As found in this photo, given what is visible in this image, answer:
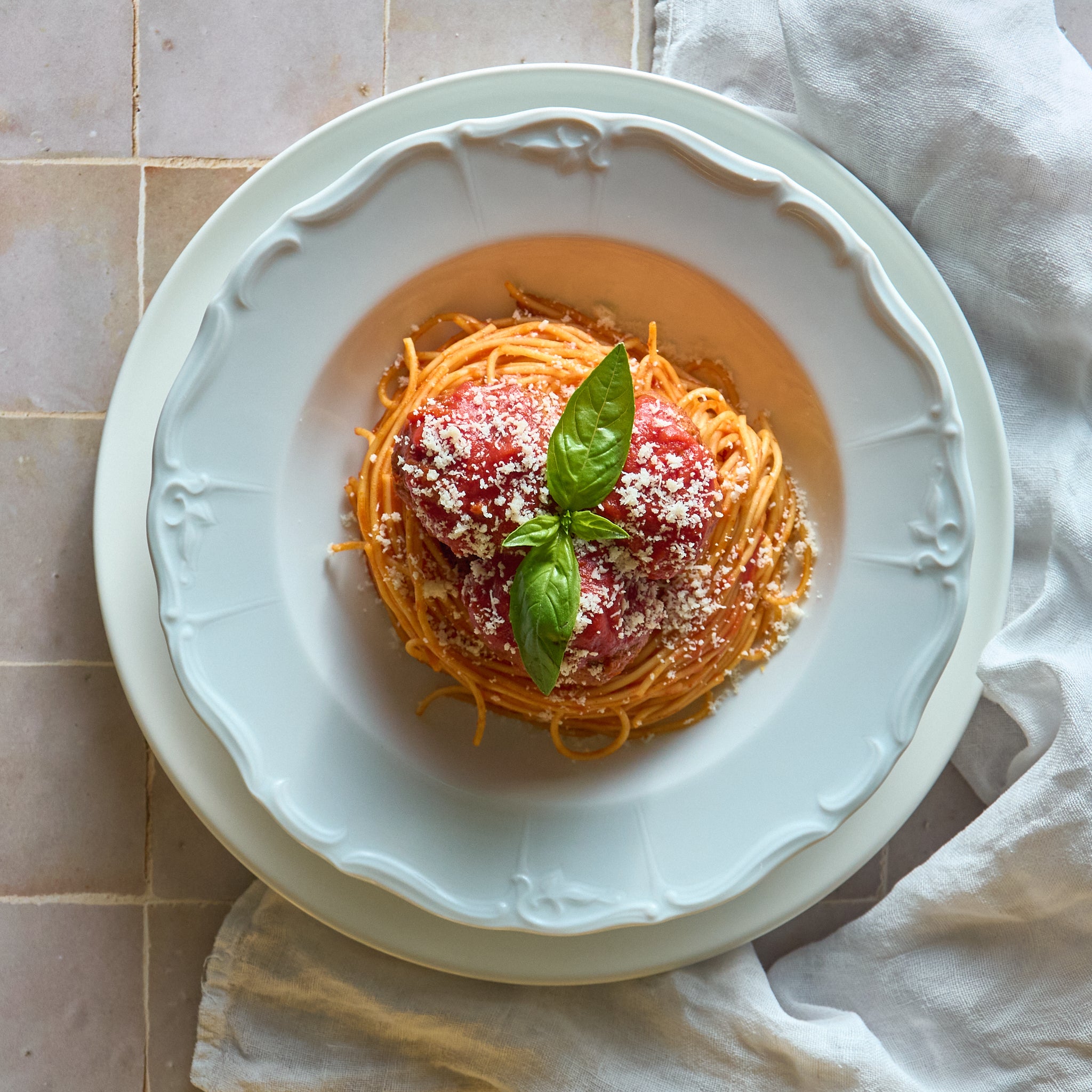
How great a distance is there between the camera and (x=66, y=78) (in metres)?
2.86

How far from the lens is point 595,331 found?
2.65 metres

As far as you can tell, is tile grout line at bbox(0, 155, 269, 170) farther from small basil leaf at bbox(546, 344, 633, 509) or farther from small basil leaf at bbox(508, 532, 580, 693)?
small basil leaf at bbox(508, 532, 580, 693)

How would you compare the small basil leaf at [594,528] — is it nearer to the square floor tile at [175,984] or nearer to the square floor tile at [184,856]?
the square floor tile at [184,856]

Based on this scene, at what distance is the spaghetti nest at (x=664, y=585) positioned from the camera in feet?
8.20

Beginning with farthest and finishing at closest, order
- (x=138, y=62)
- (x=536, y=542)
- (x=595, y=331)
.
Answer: (x=138, y=62), (x=595, y=331), (x=536, y=542)

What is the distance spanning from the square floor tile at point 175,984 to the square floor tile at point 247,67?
2262mm

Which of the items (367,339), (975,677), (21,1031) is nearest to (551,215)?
(367,339)

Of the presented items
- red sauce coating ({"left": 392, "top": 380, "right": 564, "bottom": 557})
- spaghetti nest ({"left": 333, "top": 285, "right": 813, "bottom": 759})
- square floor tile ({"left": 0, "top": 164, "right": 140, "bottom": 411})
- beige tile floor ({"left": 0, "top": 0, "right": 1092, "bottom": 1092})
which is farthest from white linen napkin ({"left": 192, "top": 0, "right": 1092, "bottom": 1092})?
square floor tile ({"left": 0, "top": 164, "right": 140, "bottom": 411})

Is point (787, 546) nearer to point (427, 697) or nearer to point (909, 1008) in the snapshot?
point (427, 697)

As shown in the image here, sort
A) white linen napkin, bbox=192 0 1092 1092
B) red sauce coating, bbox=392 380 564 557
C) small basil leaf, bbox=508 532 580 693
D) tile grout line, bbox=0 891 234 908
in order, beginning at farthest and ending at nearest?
1. tile grout line, bbox=0 891 234 908
2. white linen napkin, bbox=192 0 1092 1092
3. red sauce coating, bbox=392 380 564 557
4. small basil leaf, bbox=508 532 580 693

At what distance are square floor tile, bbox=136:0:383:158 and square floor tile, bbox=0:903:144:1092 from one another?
90.6 inches

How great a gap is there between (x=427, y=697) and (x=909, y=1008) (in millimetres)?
1649

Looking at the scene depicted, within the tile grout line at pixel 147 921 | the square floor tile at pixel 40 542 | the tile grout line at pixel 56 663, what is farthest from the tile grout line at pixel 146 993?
the square floor tile at pixel 40 542

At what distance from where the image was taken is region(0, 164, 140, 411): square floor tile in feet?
9.36
